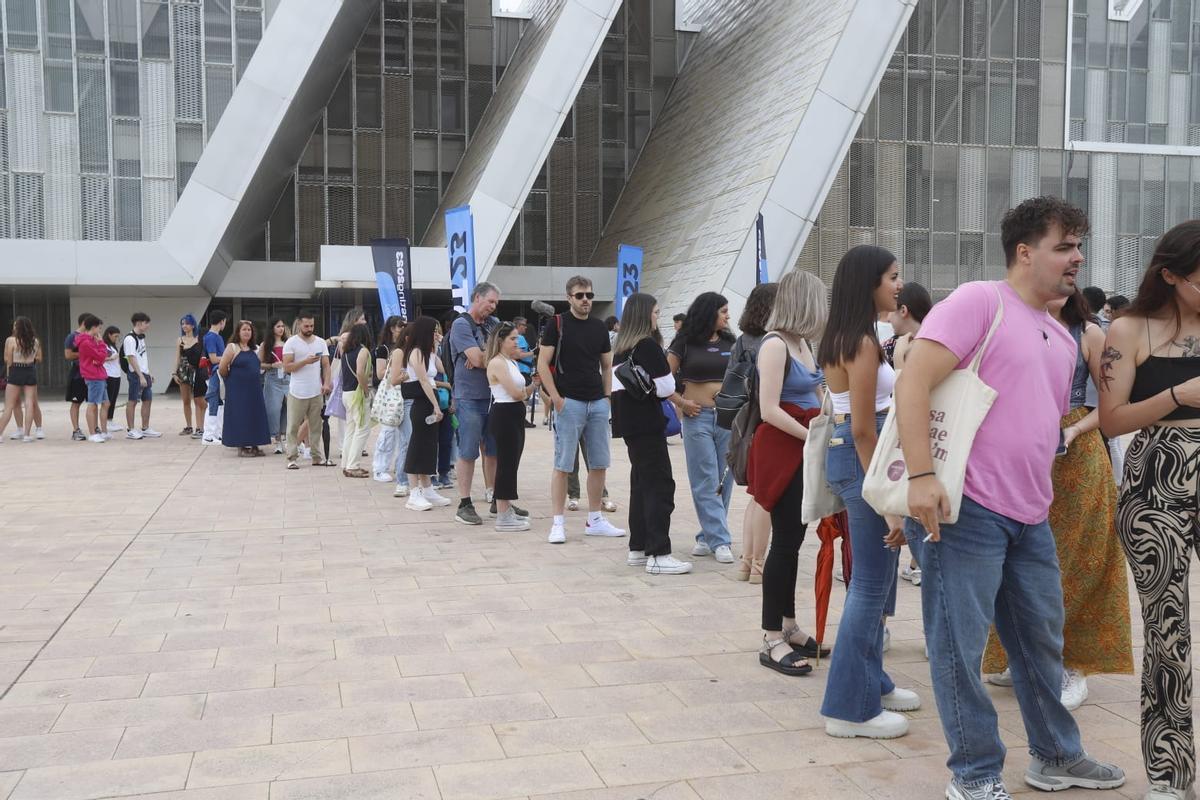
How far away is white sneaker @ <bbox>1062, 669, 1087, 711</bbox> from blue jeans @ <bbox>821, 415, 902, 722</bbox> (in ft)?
2.88

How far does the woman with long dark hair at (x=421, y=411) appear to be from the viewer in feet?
29.8

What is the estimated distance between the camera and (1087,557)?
4.09m

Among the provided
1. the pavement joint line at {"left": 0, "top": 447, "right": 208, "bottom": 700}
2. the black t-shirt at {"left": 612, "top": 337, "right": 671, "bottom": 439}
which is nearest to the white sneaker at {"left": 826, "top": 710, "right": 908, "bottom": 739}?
the black t-shirt at {"left": 612, "top": 337, "right": 671, "bottom": 439}

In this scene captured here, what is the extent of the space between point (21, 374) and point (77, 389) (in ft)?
2.65

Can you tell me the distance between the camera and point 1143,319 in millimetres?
3443

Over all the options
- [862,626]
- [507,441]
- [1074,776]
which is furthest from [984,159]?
[1074,776]

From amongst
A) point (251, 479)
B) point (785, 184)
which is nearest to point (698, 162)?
point (785, 184)

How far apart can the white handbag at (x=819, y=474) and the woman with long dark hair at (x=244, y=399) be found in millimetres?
10306

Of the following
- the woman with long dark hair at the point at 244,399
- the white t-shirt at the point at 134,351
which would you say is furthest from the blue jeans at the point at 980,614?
the white t-shirt at the point at 134,351

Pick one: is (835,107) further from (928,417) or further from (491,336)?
(928,417)

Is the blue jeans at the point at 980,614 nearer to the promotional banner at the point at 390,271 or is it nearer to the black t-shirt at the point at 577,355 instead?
the black t-shirt at the point at 577,355

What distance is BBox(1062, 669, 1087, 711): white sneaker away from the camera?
422 cm

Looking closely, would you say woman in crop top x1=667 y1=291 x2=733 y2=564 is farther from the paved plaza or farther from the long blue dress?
the long blue dress

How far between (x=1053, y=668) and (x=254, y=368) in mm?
11485
